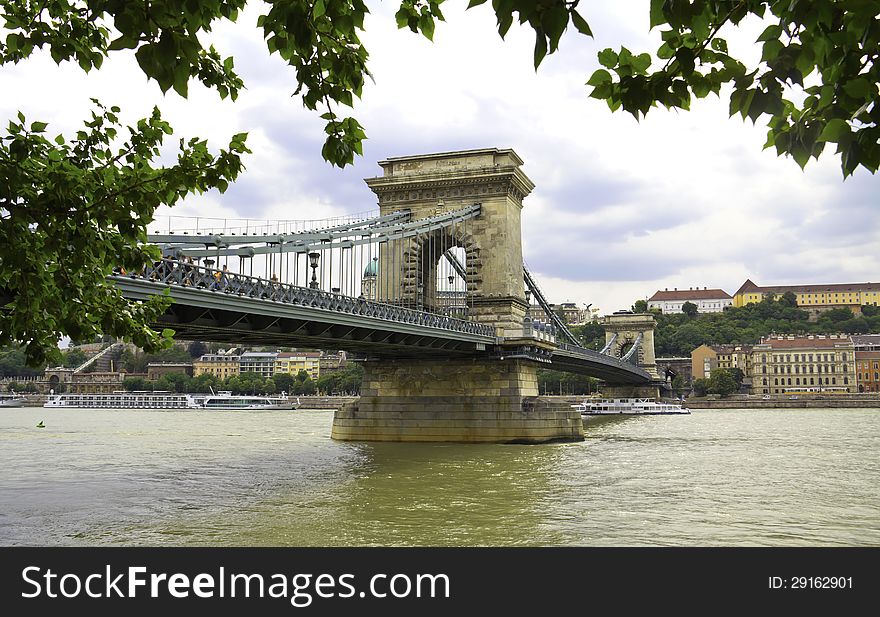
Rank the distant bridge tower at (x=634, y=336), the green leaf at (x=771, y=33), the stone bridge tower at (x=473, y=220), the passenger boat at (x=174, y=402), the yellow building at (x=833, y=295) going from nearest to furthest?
the green leaf at (x=771, y=33), the stone bridge tower at (x=473, y=220), the passenger boat at (x=174, y=402), the distant bridge tower at (x=634, y=336), the yellow building at (x=833, y=295)

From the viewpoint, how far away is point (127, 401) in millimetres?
116062

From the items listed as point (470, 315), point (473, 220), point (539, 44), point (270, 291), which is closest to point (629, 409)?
point (470, 315)

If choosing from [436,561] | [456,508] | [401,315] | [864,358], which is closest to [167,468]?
[401,315]

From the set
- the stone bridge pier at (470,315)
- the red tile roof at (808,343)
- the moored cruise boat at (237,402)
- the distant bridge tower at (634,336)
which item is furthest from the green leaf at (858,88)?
the red tile roof at (808,343)

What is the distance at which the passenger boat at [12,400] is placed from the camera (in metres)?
130

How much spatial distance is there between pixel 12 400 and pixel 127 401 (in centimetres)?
2880

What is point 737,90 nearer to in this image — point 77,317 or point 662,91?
point 662,91

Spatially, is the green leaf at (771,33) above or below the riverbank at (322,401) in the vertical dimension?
above

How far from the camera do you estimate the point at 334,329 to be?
28.1 m

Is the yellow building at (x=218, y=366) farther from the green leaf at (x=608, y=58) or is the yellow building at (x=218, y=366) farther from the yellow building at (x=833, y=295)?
the green leaf at (x=608, y=58)

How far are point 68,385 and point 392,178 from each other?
129 metres

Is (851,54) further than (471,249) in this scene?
No

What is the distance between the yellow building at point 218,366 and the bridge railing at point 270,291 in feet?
434

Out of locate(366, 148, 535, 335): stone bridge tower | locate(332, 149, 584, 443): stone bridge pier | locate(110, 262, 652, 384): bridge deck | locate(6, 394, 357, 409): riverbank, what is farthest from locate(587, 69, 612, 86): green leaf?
locate(6, 394, 357, 409): riverbank
